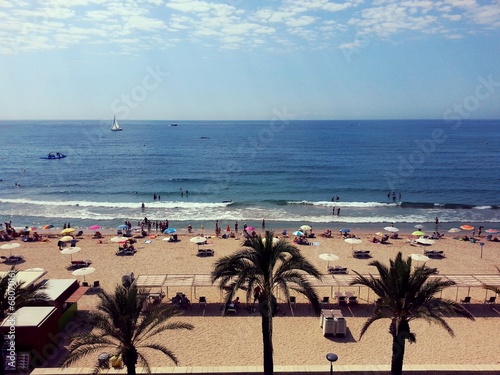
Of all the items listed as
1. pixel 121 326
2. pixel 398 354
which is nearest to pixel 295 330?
pixel 398 354

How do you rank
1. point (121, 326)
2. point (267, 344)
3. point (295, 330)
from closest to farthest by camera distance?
point (121, 326), point (267, 344), point (295, 330)

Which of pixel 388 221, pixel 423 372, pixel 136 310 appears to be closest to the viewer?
pixel 136 310

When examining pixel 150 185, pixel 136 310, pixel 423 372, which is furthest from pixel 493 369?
pixel 150 185

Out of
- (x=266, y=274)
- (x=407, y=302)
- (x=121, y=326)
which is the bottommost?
(x=121, y=326)

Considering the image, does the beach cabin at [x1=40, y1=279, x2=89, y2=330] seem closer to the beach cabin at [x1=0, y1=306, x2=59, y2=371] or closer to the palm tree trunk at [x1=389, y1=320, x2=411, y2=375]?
the beach cabin at [x1=0, y1=306, x2=59, y2=371]

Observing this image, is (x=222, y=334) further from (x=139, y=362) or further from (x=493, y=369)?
(x=493, y=369)

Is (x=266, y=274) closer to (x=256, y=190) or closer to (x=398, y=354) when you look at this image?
(x=398, y=354)

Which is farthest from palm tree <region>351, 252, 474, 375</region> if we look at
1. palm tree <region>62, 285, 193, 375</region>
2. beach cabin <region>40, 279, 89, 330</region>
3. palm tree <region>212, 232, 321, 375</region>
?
beach cabin <region>40, 279, 89, 330</region>

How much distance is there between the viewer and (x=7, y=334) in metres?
12.9

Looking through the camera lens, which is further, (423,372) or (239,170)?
(239,170)

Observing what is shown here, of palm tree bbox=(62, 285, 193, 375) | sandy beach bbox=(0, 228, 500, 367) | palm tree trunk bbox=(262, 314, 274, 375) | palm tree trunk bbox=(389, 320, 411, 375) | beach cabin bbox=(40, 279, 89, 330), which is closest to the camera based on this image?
palm tree bbox=(62, 285, 193, 375)

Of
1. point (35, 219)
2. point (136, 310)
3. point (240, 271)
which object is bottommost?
point (35, 219)

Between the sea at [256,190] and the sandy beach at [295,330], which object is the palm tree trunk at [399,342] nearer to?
the sandy beach at [295,330]

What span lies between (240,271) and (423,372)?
6757mm
